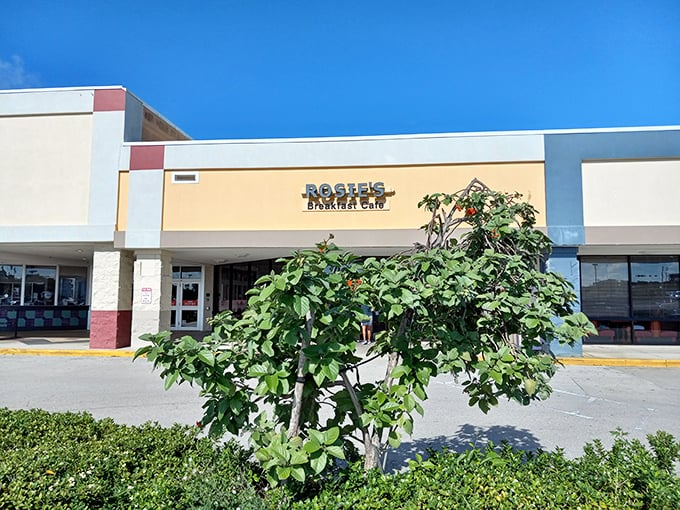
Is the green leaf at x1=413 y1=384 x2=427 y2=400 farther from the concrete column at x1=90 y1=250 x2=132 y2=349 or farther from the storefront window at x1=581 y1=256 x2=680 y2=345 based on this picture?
the storefront window at x1=581 y1=256 x2=680 y2=345

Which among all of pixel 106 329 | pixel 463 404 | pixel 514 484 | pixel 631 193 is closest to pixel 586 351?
pixel 631 193

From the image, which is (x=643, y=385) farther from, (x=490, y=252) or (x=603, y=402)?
(x=490, y=252)

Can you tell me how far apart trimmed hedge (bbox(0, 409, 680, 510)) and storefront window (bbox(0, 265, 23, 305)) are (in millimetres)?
20717

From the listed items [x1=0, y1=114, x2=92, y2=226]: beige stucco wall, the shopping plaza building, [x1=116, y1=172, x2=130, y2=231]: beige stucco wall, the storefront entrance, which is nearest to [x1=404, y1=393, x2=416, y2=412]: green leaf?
the shopping plaza building

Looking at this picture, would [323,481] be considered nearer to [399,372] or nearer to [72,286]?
[399,372]

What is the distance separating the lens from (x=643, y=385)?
10.0 m

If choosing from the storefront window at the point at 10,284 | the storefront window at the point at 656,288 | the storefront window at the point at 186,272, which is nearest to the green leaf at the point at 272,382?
the storefront window at the point at 656,288

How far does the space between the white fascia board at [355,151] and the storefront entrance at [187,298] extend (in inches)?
269

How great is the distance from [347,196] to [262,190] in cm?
264

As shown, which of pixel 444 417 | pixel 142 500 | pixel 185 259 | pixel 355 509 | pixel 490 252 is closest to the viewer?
pixel 355 509

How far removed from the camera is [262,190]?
47.6 feet

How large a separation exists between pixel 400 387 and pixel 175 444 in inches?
81.7

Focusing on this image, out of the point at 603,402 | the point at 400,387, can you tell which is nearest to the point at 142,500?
the point at 400,387

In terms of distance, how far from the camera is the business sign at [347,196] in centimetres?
1401
